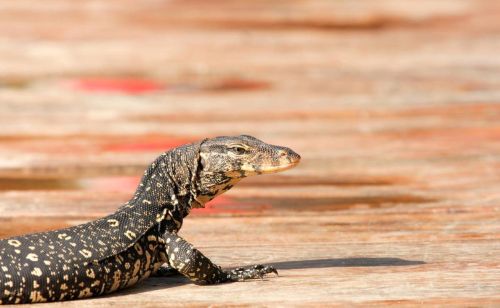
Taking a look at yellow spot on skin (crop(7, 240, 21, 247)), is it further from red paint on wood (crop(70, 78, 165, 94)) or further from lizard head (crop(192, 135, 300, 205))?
red paint on wood (crop(70, 78, 165, 94))

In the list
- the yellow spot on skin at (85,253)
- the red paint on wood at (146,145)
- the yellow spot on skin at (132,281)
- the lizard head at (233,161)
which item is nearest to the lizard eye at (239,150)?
the lizard head at (233,161)

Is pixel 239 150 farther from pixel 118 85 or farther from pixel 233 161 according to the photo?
pixel 118 85

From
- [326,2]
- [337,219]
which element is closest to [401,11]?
[326,2]

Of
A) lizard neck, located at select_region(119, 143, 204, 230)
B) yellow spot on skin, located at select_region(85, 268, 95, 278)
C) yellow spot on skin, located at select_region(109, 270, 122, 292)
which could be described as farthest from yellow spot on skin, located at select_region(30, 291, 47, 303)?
lizard neck, located at select_region(119, 143, 204, 230)

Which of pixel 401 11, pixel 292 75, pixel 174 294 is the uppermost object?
pixel 401 11

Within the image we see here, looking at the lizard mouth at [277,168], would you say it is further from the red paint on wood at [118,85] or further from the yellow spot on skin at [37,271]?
the red paint on wood at [118,85]

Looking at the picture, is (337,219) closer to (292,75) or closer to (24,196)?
(24,196)

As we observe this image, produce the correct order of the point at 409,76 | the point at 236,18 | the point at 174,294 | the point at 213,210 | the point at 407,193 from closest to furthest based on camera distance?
the point at 174,294
the point at 213,210
the point at 407,193
the point at 409,76
the point at 236,18

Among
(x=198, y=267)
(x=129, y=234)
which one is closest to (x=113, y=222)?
(x=129, y=234)
